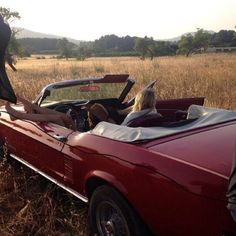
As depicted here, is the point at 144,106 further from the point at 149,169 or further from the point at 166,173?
the point at 166,173

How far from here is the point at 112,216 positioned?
322cm

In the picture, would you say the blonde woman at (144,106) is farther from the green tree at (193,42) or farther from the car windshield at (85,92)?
the green tree at (193,42)

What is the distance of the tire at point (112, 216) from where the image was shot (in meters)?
2.94

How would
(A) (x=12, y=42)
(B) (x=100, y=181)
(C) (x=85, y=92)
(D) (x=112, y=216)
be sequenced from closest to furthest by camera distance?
(D) (x=112, y=216) → (B) (x=100, y=181) → (C) (x=85, y=92) → (A) (x=12, y=42)

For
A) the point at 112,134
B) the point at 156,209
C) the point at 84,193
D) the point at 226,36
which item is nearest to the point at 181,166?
the point at 156,209

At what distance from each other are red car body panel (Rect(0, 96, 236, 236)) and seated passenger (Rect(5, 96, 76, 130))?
0.37 metres

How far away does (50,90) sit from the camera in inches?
189

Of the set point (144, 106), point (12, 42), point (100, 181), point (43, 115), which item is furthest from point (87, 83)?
point (12, 42)

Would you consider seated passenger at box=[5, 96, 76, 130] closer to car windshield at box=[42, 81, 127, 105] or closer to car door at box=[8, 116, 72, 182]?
car door at box=[8, 116, 72, 182]

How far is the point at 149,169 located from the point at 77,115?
7.62 ft

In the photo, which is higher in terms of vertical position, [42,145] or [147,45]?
[42,145]

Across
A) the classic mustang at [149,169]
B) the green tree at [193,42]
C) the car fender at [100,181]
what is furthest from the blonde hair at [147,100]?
the green tree at [193,42]

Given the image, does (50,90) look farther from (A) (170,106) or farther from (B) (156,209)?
(B) (156,209)

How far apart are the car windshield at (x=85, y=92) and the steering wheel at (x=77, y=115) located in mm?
97
